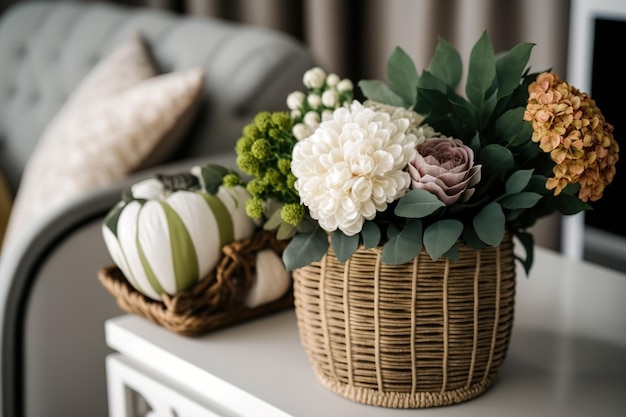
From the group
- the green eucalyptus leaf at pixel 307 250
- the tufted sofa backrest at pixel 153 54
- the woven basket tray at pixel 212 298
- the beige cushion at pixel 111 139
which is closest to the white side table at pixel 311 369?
the woven basket tray at pixel 212 298

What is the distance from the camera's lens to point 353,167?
688mm

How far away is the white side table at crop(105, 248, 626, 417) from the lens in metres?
0.79

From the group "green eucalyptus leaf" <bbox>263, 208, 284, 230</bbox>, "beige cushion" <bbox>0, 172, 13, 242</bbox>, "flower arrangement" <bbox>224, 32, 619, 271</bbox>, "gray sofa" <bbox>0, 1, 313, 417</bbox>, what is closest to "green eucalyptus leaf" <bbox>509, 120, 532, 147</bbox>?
"flower arrangement" <bbox>224, 32, 619, 271</bbox>

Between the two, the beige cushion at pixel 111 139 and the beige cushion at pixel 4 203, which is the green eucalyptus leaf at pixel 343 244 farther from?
the beige cushion at pixel 4 203

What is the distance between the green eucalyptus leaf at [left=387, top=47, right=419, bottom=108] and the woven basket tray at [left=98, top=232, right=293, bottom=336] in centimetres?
23

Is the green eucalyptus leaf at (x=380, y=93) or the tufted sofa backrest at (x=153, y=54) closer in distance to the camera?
the green eucalyptus leaf at (x=380, y=93)

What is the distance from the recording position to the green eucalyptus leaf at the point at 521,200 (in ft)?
2.30

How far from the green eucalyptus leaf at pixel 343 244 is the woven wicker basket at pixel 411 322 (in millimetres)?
23

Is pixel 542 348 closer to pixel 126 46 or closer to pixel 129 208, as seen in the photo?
pixel 129 208

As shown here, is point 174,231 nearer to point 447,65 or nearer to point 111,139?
point 447,65

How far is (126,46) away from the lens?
1602 mm

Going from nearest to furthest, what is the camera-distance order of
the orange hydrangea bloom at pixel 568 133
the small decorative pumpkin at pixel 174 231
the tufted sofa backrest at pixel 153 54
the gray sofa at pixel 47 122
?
1. the orange hydrangea bloom at pixel 568 133
2. the small decorative pumpkin at pixel 174 231
3. the gray sofa at pixel 47 122
4. the tufted sofa backrest at pixel 153 54

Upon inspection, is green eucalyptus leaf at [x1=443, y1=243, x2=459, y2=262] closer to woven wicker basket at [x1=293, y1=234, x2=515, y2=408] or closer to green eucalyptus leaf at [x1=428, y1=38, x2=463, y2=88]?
woven wicker basket at [x1=293, y1=234, x2=515, y2=408]

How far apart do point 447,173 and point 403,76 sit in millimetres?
164
